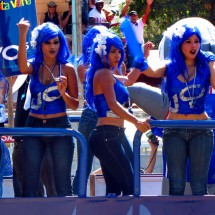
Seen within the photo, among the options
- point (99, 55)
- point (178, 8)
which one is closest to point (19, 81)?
point (99, 55)

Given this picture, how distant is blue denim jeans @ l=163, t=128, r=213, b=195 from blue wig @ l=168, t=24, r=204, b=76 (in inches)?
18.3

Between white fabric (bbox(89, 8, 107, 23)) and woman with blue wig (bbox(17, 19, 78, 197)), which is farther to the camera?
white fabric (bbox(89, 8, 107, 23))

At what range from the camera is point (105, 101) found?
550 cm

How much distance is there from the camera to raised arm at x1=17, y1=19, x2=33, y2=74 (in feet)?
18.5

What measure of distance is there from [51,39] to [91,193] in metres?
1.67

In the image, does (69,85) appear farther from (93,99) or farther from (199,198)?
(199,198)

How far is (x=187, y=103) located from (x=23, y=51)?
122cm

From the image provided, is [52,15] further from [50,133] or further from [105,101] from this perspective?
[50,133]

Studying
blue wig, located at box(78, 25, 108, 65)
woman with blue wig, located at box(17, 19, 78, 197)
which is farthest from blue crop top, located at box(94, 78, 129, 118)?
blue wig, located at box(78, 25, 108, 65)

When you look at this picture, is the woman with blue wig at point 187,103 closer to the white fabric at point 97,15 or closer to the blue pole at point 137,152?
the blue pole at point 137,152

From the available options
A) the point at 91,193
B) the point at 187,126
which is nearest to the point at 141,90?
the point at 91,193

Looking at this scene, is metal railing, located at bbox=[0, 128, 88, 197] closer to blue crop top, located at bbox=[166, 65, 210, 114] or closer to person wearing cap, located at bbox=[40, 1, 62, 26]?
blue crop top, located at bbox=[166, 65, 210, 114]

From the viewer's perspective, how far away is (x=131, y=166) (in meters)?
5.49

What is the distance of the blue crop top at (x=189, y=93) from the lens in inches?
217
